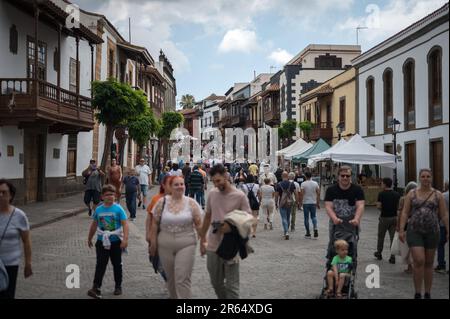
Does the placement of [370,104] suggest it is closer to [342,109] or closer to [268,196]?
[342,109]

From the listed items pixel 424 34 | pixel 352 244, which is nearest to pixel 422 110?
pixel 424 34

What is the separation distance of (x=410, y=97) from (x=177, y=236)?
1983 cm

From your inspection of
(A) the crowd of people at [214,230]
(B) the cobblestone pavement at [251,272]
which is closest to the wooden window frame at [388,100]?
(B) the cobblestone pavement at [251,272]

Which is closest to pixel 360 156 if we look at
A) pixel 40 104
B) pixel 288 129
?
pixel 40 104

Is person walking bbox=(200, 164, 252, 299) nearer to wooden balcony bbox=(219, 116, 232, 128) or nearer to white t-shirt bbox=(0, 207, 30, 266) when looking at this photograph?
white t-shirt bbox=(0, 207, 30, 266)

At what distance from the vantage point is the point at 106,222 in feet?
23.4

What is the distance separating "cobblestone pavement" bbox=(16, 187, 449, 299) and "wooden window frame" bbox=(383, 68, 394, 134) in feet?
44.0

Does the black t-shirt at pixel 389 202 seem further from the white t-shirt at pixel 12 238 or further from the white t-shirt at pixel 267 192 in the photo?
the white t-shirt at pixel 12 238

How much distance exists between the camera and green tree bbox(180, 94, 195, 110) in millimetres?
123688

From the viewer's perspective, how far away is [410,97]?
23484 millimetres

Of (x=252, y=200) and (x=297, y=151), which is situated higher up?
(x=297, y=151)

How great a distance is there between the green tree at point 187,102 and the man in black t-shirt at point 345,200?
117559mm

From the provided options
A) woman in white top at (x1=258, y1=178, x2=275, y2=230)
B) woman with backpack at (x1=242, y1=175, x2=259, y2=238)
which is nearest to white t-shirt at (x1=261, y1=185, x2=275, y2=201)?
woman in white top at (x1=258, y1=178, x2=275, y2=230)

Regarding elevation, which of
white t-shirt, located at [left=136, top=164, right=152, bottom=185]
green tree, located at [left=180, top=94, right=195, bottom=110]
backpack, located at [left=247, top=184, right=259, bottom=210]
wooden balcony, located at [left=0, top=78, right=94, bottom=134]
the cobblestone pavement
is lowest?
the cobblestone pavement
